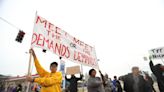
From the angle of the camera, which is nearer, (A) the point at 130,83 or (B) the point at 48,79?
(B) the point at 48,79

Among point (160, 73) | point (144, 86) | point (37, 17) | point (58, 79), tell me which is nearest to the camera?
point (58, 79)

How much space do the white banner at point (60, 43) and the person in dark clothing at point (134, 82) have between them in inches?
59.3

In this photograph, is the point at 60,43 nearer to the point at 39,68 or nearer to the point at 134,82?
the point at 39,68

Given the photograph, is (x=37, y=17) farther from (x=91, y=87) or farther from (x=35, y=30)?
(x=91, y=87)

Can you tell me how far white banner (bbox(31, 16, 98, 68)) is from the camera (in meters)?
4.08

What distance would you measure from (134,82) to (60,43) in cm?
262

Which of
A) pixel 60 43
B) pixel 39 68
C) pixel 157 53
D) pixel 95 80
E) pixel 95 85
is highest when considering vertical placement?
pixel 157 53

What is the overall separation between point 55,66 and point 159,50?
26.4ft

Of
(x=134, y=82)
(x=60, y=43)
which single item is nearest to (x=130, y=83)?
(x=134, y=82)

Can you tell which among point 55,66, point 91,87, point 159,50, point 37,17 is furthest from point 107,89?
point 159,50

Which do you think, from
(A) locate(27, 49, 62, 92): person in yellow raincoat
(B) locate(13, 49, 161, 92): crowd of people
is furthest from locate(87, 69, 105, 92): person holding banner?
(A) locate(27, 49, 62, 92): person in yellow raincoat

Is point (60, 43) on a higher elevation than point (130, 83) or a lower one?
higher

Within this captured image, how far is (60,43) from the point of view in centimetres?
475

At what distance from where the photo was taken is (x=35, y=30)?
4.00 metres
